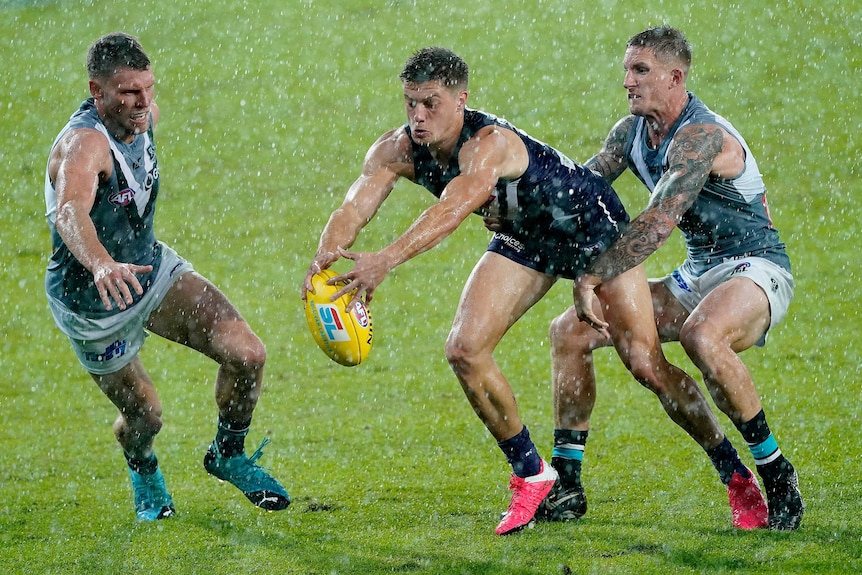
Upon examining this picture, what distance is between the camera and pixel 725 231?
604 centimetres

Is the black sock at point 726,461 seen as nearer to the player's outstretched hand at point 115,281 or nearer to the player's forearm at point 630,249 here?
the player's forearm at point 630,249

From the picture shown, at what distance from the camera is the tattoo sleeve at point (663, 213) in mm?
5668

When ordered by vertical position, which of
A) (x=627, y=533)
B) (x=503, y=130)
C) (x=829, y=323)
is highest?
(x=503, y=130)

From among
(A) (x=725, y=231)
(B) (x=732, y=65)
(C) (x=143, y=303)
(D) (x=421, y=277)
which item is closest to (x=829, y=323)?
(D) (x=421, y=277)

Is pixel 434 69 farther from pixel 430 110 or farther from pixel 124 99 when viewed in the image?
pixel 124 99

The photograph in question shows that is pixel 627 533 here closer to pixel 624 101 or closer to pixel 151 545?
pixel 151 545

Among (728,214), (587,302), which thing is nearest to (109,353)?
(587,302)

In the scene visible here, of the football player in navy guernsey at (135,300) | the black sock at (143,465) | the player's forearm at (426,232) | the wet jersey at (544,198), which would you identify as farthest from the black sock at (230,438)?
the wet jersey at (544,198)

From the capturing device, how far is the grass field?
5691 mm

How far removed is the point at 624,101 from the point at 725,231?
12206 mm

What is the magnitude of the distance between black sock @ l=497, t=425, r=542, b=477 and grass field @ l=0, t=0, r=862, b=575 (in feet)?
1.06

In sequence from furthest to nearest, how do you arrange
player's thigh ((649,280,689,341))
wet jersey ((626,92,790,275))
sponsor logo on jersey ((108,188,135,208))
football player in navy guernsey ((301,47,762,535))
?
player's thigh ((649,280,689,341))
wet jersey ((626,92,790,275))
sponsor logo on jersey ((108,188,135,208))
football player in navy guernsey ((301,47,762,535))

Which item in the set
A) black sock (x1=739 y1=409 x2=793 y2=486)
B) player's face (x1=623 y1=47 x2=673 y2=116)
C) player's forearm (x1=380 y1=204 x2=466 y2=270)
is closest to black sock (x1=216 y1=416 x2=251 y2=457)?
player's forearm (x1=380 y1=204 x2=466 y2=270)

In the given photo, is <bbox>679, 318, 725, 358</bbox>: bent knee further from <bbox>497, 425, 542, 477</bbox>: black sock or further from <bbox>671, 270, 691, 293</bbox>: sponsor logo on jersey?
<bbox>497, 425, 542, 477</bbox>: black sock
